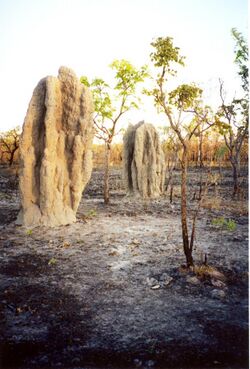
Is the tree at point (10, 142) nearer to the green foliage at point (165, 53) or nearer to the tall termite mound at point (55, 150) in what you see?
the tall termite mound at point (55, 150)

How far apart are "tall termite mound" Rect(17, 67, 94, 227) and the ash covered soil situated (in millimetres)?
861

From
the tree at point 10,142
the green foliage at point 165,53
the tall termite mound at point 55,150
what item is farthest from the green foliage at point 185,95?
the tree at point 10,142

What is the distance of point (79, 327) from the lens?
4.69 metres

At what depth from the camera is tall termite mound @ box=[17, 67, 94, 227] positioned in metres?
10.5

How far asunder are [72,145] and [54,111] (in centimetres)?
121

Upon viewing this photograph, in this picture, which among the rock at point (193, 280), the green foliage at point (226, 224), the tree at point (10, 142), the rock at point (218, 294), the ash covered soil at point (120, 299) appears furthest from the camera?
the tree at point (10, 142)

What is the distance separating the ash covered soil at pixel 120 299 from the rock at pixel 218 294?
16 mm

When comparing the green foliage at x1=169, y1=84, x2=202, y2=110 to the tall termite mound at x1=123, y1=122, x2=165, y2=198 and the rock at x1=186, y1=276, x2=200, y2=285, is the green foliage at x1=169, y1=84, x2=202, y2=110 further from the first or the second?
the tall termite mound at x1=123, y1=122, x2=165, y2=198

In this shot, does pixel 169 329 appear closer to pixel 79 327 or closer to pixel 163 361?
pixel 163 361

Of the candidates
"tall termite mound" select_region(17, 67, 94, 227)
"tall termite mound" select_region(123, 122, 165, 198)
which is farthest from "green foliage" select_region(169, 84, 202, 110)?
"tall termite mound" select_region(123, 122, 165, 198)

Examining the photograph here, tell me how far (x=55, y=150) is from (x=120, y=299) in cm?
630

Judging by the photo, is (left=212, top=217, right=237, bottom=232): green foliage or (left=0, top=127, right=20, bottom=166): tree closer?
(left=212, top=217, right=237, bottom=232): green foliage

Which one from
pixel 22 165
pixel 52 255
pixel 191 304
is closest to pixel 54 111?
pixel 22 165

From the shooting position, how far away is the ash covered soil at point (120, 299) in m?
4.07
